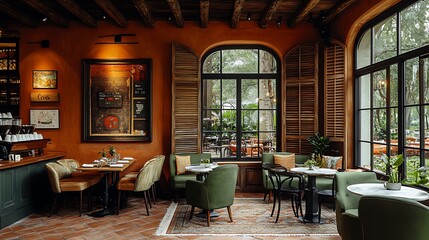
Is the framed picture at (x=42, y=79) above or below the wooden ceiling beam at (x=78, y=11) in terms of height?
below

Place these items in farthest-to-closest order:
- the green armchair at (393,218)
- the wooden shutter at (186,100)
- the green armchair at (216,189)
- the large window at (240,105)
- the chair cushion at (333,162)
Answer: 1. the large window at (240,105)
2. the wooden shutter at (186,100)
3. the chair cushion at (333,162)
4. the green armchair at (216,189)
5. the green armchair at (393,218)

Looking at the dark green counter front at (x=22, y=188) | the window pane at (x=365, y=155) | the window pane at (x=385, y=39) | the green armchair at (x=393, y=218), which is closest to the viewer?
the green armchair at (x=393, y=218)

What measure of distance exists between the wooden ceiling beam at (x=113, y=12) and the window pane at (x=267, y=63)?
2.90 m

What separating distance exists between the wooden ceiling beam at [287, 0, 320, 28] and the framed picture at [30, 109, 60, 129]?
5019 mm

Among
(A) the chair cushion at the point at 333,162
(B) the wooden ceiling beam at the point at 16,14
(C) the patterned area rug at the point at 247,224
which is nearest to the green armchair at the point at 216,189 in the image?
(C) the patterned area rug at the point at 247,224

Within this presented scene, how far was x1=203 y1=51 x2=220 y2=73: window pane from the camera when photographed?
730cm

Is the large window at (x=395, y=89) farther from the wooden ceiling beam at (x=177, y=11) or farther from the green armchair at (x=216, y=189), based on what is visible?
the wooden ceiling beam at (x=177, y=11)

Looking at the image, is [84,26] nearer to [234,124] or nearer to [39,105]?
[39,105]

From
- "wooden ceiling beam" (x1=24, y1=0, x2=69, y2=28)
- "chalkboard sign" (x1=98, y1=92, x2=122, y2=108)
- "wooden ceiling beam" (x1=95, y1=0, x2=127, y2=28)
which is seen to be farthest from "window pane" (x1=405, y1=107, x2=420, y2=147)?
"wooden ceiling beam" (x1=24, y1=0, x2=69, y2=28)

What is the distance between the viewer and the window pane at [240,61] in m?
7.29

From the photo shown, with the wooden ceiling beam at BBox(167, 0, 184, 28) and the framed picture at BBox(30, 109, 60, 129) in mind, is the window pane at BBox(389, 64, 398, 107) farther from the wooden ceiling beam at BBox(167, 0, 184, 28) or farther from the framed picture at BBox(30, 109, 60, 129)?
the framed picture at BBox(30, 109, 60, 129)

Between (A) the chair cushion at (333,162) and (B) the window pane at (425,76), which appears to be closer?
(B) the window pane at (425,76)

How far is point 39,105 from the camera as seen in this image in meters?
6.87

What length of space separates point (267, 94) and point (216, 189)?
316cm
